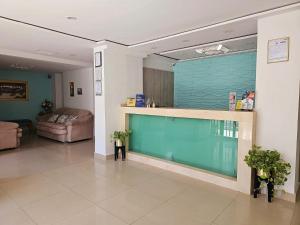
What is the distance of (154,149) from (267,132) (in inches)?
80.9

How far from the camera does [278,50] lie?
2566mm

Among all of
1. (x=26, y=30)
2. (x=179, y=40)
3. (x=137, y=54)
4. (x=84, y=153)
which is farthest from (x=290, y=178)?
(x=26, y=30)

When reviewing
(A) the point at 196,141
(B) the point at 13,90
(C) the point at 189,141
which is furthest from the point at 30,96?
(A) the point at 196,141

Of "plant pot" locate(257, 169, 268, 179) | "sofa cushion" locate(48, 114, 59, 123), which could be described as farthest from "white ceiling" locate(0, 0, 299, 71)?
"sofa cushion" locate(48, 114, 59, 123)

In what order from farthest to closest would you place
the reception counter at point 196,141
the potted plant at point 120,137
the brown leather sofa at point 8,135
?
the brown leather sofa at point 8,135, the potted plant at point 120,137, the reception counter at point 196,141

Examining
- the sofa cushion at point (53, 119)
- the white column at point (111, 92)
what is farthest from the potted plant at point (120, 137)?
the sofa cushion at point (53, 119)

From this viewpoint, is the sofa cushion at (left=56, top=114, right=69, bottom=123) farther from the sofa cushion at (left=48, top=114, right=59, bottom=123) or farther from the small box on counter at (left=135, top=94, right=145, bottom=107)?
the small box on counter at (left=135, top=94, right=145, bottom=107)

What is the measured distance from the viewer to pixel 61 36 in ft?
11.8

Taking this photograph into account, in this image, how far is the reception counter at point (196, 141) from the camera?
2.83m

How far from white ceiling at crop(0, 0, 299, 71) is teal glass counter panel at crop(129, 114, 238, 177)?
1.49 meters

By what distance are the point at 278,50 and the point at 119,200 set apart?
2.78 metres

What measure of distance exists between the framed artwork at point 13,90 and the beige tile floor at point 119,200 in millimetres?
4302

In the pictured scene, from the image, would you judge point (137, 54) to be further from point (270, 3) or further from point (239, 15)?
point (270, 3)

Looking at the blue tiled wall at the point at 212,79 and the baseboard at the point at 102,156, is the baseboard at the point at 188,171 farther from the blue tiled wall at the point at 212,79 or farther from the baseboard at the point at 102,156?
the blue tiled wall at the point at 212,79
